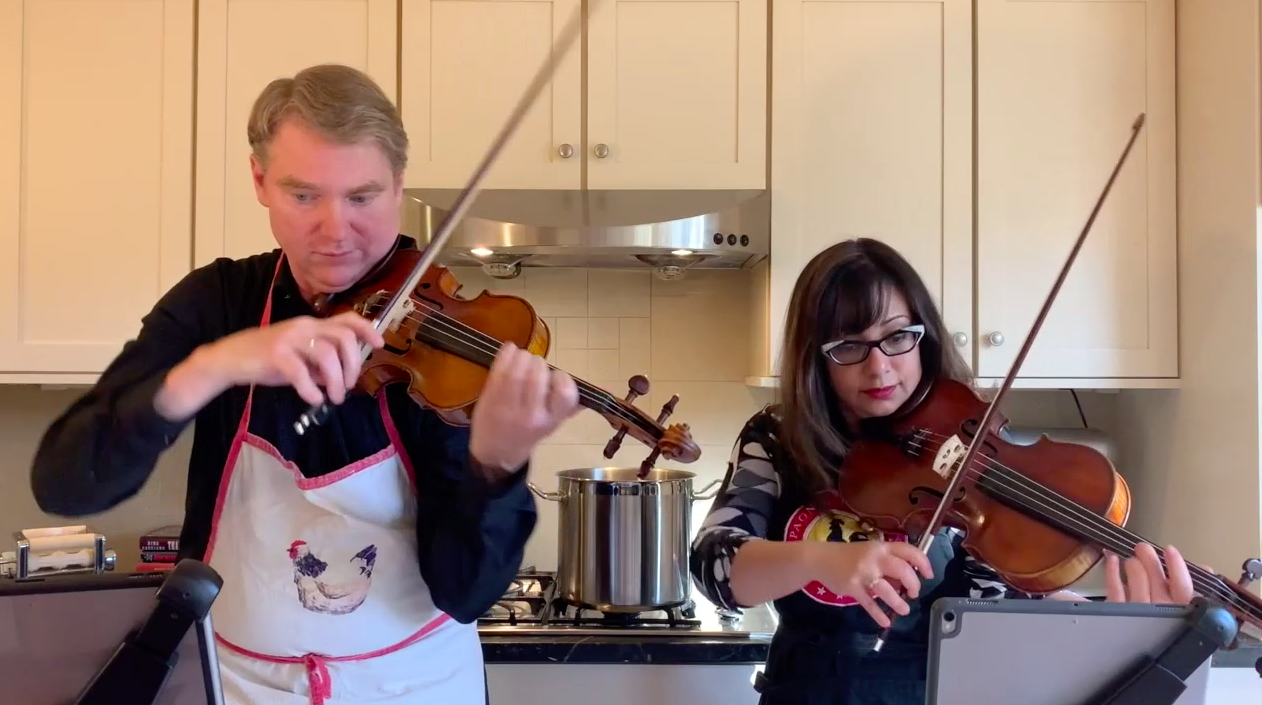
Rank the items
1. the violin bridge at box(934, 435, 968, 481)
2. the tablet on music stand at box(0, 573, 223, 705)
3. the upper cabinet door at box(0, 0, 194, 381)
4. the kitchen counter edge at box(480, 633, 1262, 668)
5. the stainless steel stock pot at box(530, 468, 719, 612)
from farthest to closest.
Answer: the upper cabinet door at box(0, 0, 194, 381), the stainless steel stock pot at box(530, 468, 719, 612), the kitchen counter edge at box(480, 633, 1262, 668), the violin bridge at box(934, 435, 968, 481), the tablet on music stand at box(0, 573, 223, 705)

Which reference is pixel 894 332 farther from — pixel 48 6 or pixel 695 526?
pixel 48 6

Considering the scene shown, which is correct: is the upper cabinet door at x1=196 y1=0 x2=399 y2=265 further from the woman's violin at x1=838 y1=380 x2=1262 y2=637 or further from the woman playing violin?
the woman's violin at x1=838 y1=380 x2=1262 y2=637

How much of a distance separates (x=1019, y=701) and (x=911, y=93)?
133cm

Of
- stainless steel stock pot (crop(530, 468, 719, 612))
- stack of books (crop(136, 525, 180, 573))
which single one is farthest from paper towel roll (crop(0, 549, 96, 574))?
stainless steel stock pot (crop(530, 468, 719, 612))

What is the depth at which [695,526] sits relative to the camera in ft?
6.34

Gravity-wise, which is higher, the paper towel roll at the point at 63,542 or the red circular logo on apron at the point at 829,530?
the red circular logo on apron at the point at 829,530

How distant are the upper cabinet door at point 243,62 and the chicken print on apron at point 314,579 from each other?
2.88ft

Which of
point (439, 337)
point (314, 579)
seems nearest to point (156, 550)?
point (314, 579)

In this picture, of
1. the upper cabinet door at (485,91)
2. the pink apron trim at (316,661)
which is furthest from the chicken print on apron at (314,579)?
the upper cabinet door at (485,91)

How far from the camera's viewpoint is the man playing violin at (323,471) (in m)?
0.79

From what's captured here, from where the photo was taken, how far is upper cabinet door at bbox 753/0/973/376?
163 centimetres

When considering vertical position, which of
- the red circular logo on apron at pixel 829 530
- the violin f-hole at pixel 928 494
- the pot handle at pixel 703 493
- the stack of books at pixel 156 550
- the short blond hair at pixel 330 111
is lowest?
the stack of books at pixel 156 550

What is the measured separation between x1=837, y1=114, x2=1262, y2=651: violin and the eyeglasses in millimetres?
79

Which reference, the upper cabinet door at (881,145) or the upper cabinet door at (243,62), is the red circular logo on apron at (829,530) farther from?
the upper cabinet door at (243,62)
